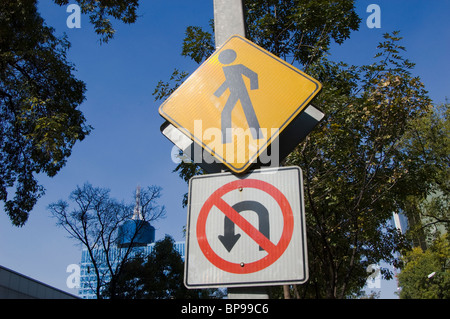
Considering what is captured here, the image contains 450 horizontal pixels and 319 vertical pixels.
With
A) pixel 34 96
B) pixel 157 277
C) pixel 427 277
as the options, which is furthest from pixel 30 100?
pixel 427 277

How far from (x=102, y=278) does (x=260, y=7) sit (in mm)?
21218

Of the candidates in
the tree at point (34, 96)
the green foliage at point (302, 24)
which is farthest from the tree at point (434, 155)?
the tree at point (34, 96)

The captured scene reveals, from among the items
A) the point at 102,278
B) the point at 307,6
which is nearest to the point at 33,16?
the point at 307,6

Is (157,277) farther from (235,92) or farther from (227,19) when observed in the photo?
(235,92)

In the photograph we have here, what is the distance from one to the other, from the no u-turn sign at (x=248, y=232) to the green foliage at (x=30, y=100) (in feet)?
24.3

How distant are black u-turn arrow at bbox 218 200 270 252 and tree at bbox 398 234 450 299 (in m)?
25.9

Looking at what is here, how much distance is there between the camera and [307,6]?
852 cm

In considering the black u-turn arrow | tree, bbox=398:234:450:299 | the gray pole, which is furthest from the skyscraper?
the black u-turn arrow

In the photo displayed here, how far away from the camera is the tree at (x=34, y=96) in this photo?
29.0 ft

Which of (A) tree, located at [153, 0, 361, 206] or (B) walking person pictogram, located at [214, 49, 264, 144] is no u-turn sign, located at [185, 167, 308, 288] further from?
(A) tree, located at [153, 0, 361, 206]

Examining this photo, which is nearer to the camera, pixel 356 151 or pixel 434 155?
pixel 356 151

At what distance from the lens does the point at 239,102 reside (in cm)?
227

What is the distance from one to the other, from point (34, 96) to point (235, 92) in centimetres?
952

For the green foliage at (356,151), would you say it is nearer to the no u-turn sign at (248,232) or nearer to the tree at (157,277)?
the no u-turn sign at (248,232)
